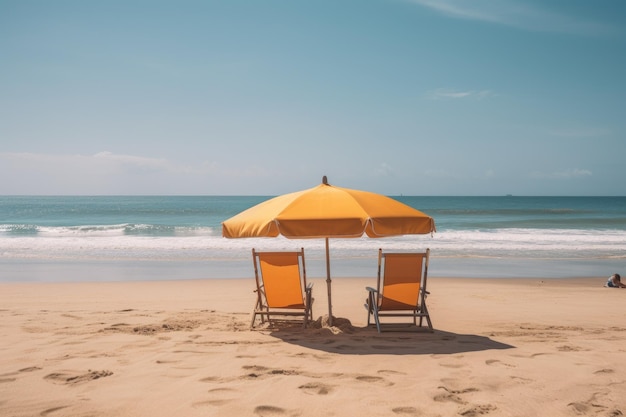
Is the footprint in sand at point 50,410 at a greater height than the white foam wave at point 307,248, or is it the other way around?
the footprint in sand at point 50,410

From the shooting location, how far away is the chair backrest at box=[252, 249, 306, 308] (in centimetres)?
658

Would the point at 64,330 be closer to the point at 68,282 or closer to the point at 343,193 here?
the point at 343,193

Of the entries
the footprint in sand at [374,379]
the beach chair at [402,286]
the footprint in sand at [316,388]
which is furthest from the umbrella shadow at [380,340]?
the footprint in sand at [316,388]

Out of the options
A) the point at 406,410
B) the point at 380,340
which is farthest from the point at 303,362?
the point at 406,410

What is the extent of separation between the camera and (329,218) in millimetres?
5438

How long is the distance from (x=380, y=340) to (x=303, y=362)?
4.35 ft

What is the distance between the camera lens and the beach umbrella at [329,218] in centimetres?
539

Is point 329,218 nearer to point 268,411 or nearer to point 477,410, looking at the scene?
point 268,411

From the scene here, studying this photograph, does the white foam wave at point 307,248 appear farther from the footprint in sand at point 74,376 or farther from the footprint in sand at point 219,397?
the footprint in sand at point 219,397

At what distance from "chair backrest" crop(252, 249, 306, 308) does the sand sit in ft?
1.23

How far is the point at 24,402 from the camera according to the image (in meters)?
3.93

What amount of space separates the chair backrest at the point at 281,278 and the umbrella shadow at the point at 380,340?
37 centimetres

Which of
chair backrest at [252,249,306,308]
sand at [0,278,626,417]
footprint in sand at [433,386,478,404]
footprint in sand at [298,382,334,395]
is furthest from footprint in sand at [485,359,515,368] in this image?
chair backrest at [252,249,306,308]

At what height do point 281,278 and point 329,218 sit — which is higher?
point 329,218
